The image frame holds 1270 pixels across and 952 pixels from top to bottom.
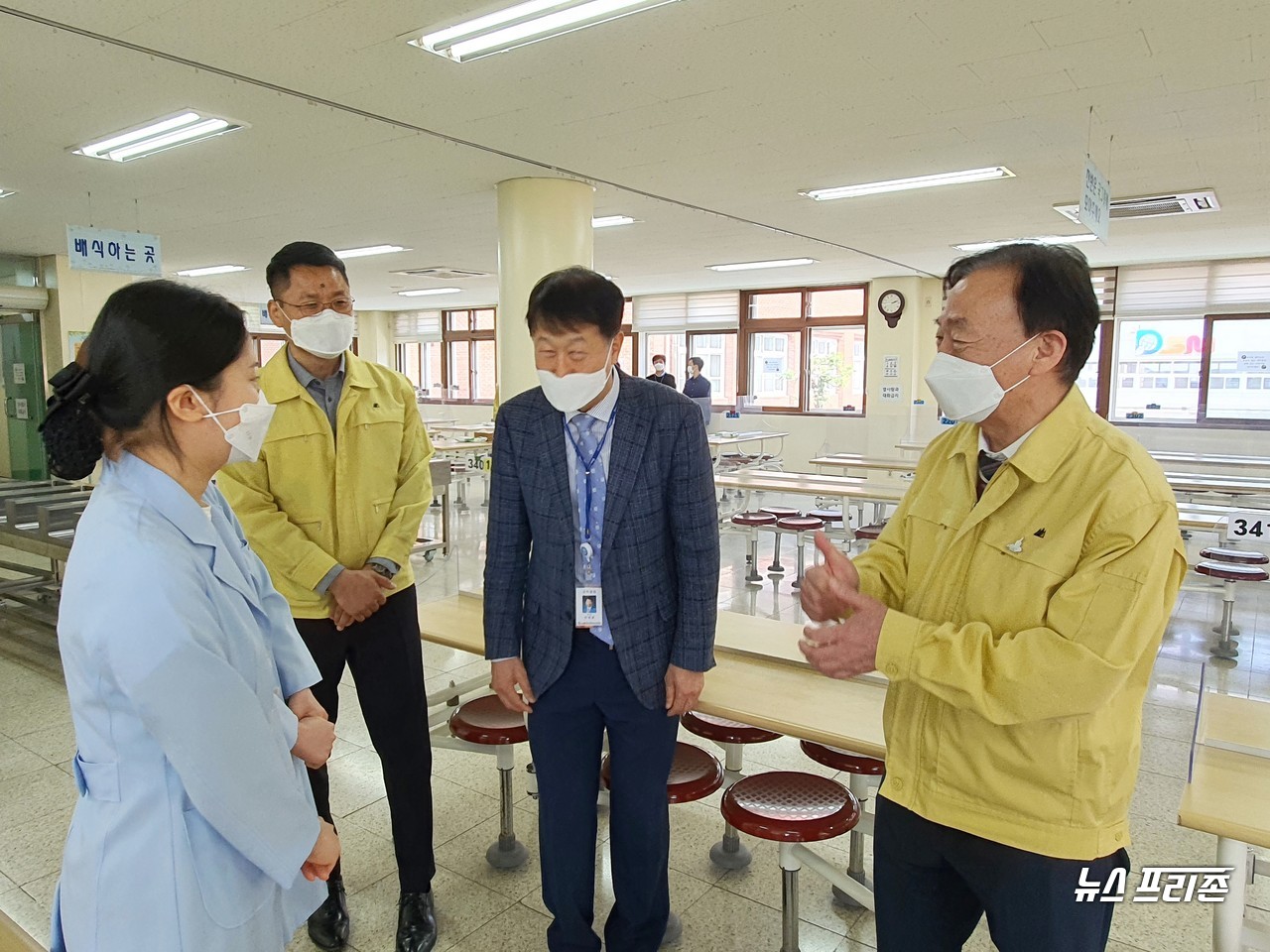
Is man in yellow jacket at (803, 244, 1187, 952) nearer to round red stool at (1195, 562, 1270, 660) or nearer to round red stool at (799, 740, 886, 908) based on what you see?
round red stool at (799, 740, 886, 908)

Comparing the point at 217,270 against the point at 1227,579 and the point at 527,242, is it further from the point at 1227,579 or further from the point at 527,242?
the point at 1227,579

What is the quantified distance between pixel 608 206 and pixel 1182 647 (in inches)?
209

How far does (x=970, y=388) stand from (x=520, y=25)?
2.84 m

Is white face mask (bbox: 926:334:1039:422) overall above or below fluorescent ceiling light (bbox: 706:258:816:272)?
below

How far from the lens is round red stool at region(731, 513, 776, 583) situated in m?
6.56

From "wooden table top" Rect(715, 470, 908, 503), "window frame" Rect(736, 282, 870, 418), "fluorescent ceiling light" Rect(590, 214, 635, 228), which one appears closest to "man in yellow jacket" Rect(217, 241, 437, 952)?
"wooden table top" Rect(715, 470, 908, 503)

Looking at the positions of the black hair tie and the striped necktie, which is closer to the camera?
the black hair tie

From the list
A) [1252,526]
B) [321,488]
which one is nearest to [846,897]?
[321,488]

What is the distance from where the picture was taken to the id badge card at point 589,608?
6.05 ft

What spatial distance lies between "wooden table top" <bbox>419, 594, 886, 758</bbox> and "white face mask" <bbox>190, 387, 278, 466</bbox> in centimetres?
124

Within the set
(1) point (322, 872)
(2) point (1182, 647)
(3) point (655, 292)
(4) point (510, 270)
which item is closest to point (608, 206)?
(4) point (510, 270)

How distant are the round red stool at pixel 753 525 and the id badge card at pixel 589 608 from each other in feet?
15.7

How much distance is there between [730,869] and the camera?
8.81ft

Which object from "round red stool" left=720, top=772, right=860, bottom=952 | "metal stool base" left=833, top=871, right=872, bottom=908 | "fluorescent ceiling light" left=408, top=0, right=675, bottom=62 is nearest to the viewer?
"round red stool" left=720, top=772, right=860, bottom=952
